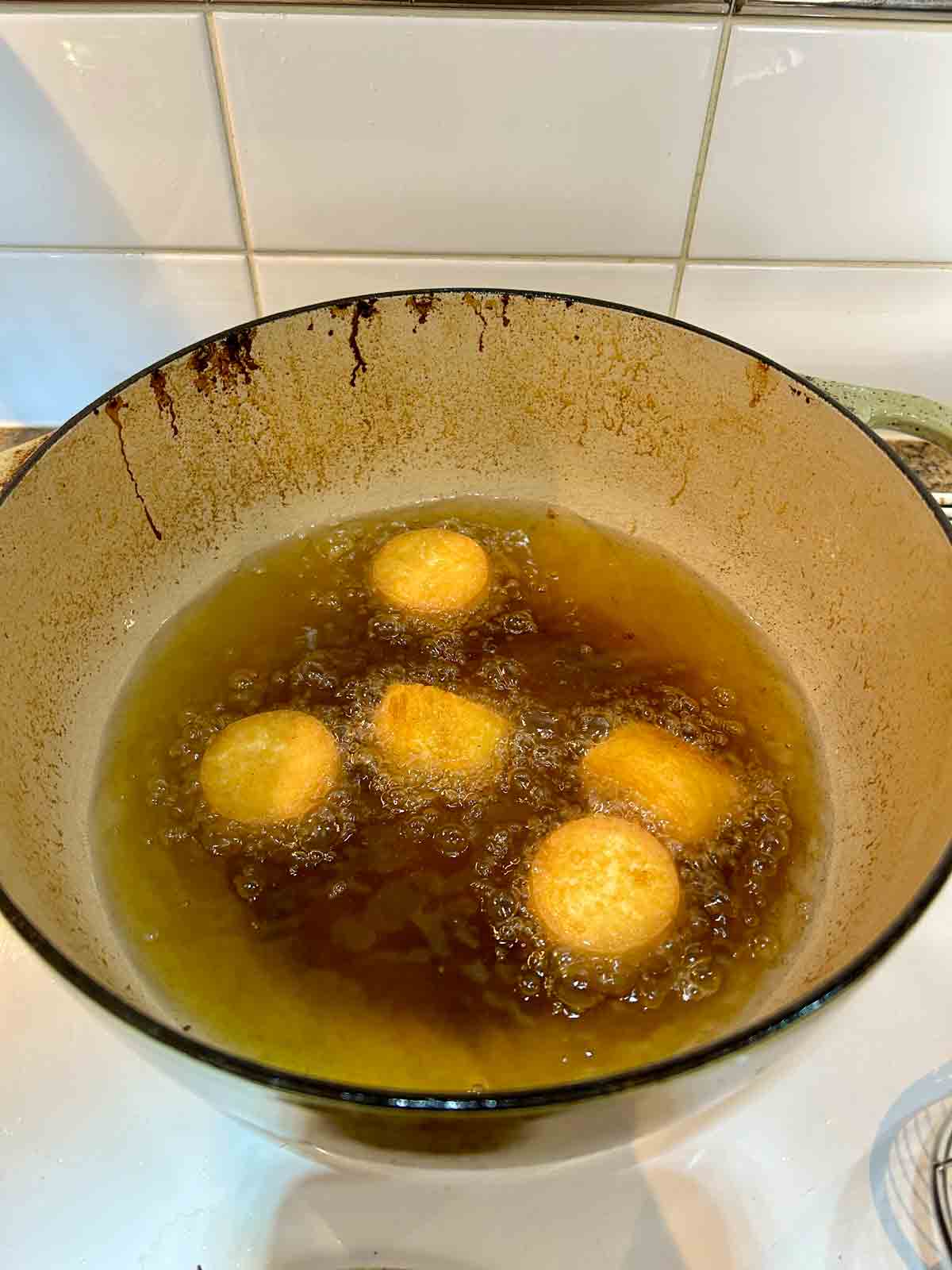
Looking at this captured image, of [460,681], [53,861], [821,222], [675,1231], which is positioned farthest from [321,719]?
[821,222]

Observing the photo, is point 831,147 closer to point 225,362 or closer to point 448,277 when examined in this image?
point 448,277

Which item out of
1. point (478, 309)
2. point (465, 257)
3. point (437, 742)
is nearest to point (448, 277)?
point (465, 257)

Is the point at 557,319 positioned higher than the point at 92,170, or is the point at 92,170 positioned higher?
the point at 92,170

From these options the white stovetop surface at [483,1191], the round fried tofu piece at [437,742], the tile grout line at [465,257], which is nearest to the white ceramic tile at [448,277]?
the tile grout line at [465,257]

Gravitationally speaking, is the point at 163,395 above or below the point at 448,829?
above

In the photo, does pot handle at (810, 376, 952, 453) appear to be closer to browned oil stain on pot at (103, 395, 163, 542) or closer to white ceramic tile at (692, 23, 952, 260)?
white ceramic tile at (692, 23, 952, 260)

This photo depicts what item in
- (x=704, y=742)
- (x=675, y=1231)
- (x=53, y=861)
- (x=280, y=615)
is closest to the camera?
(x=675, y=1231)

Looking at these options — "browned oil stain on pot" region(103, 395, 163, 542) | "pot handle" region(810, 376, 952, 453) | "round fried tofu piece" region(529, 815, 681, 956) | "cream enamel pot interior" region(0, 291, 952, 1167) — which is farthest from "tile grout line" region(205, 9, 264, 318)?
"round fried tofu piece" region(529, 815, 681, 956)

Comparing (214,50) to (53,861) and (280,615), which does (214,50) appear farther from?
(53,861)
